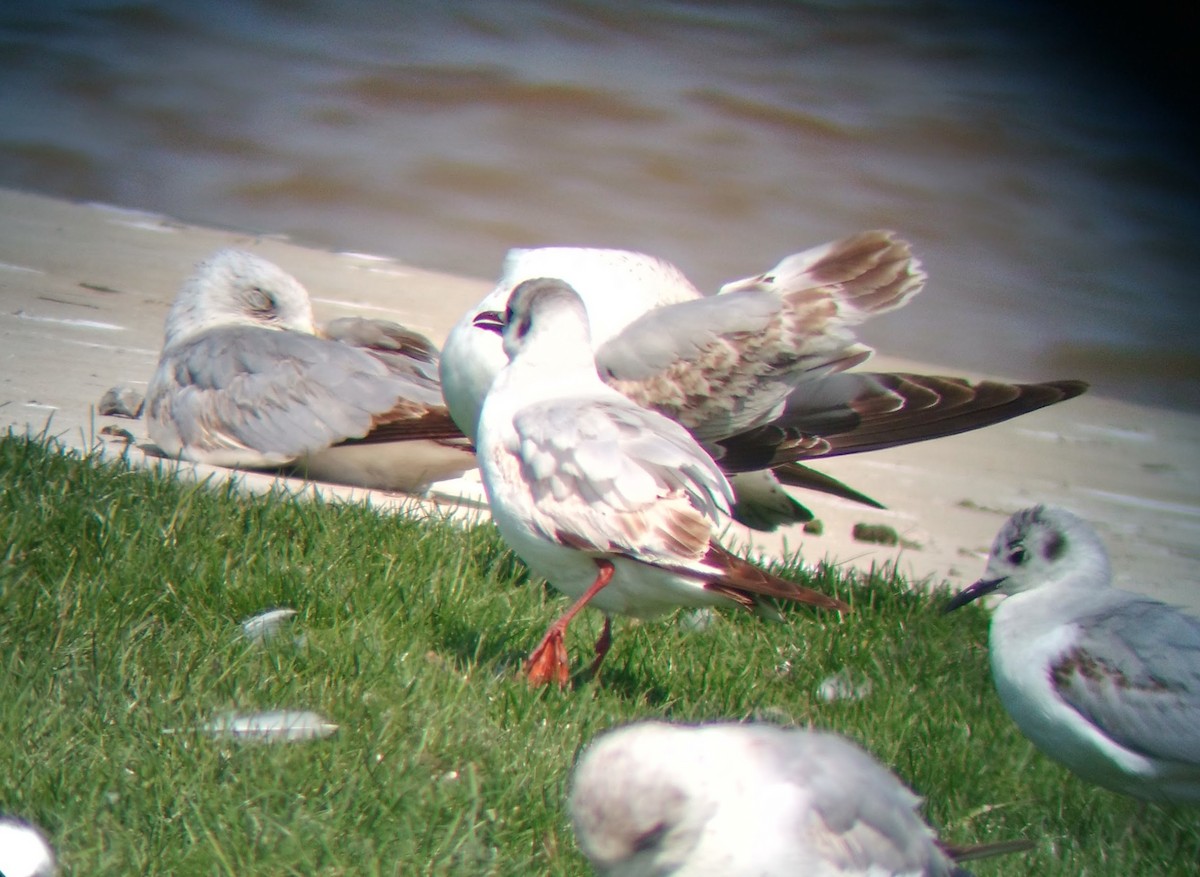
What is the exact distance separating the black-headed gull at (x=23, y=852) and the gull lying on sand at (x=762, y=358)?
6.89 feet

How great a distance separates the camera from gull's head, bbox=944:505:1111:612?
3424mm

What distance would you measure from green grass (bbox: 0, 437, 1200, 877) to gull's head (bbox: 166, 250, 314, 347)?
5.18 feet

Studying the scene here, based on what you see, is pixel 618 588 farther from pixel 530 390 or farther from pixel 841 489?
pixel 841 489

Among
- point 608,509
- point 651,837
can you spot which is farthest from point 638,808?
point 608,509

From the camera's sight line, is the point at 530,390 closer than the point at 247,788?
No

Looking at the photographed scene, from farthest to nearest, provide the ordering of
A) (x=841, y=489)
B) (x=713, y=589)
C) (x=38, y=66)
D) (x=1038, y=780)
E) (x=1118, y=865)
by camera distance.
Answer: (x=38, y=66), (x=841, y=489), (x=1038, y=780), (x=713, y=589), (x=1118, y=865)

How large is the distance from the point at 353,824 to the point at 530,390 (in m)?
1.24

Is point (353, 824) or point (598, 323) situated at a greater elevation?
point (598, 323)

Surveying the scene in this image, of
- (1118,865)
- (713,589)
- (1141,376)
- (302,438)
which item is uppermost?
(713,589)

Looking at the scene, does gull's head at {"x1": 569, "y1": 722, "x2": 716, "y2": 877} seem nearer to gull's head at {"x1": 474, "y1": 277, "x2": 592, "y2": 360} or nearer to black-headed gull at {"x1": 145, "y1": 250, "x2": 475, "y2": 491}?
gull's head at {"x1": 474, "y1": 277, "x2": 592, "y2": 360}

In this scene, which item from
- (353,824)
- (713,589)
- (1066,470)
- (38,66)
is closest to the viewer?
(353,824)

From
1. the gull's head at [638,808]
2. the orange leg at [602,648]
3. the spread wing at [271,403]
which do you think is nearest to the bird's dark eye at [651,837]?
the gull's head at [638,808]

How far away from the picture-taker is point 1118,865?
8.86 feet

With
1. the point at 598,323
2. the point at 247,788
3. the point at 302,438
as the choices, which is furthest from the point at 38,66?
the point at 247,788
